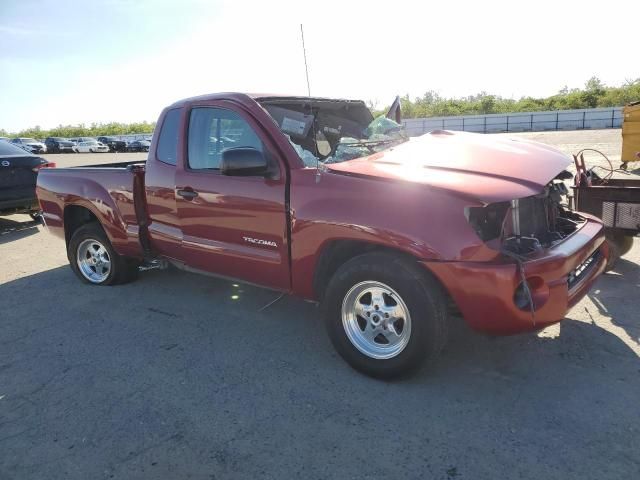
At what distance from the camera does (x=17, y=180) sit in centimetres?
850

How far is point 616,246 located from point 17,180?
9055 mm

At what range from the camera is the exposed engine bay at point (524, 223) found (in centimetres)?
291

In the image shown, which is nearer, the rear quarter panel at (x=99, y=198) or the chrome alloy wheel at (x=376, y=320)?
the chrome alloy wheel at (x=376, y=320)

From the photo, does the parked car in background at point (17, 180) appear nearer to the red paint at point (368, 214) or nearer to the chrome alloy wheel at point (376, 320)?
the red paint at point (368, 214)

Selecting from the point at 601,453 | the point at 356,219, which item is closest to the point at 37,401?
the point at 356,219

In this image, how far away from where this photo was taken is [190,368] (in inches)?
138

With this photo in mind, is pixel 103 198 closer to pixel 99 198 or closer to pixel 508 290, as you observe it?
pixel 99 198

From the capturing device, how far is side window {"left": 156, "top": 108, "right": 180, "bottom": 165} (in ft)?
14.1

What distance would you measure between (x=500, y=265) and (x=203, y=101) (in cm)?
274

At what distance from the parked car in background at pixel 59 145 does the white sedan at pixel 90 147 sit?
3.57 feet

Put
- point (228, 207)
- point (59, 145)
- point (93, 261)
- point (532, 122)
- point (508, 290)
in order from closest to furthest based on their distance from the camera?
point (508, 290)
point (228, 207)
point (93, 261)
point (532, 122)
point (59, 145)

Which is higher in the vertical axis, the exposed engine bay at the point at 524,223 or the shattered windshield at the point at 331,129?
the shattered windshield at the point at 331,129

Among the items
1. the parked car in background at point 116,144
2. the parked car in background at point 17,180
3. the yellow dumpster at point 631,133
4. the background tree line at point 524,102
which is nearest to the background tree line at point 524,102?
the background tree line at point 524,102

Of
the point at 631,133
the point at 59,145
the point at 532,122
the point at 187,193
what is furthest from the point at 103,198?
the point at 59,145
